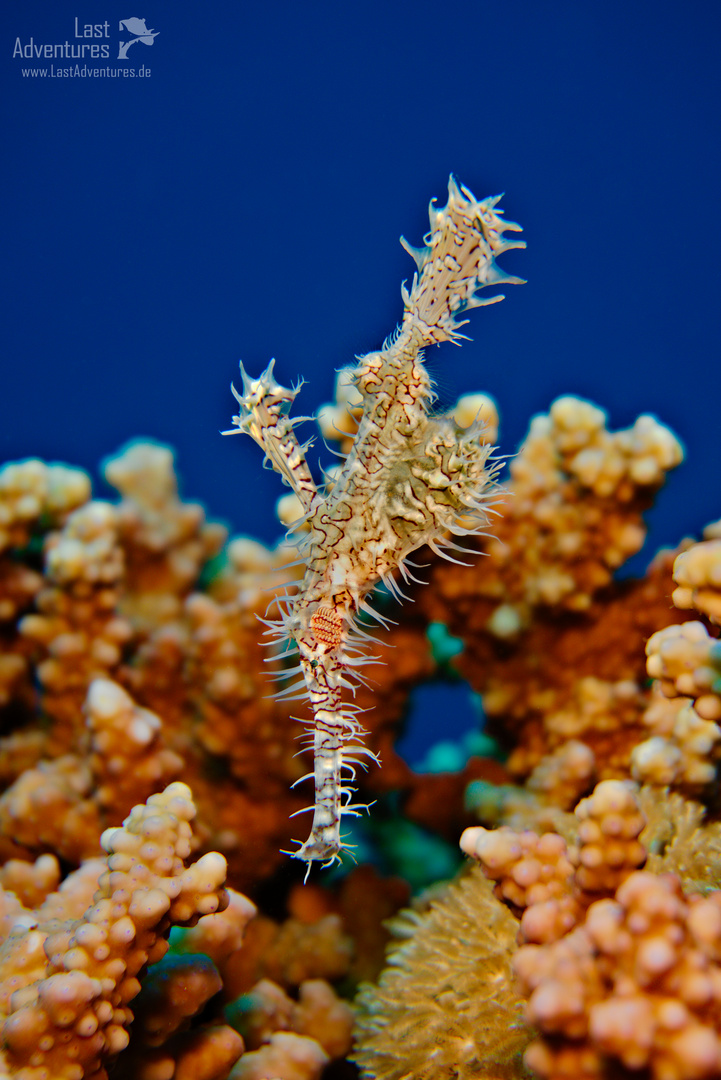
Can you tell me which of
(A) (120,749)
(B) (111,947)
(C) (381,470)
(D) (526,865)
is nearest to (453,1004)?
(D) (526,865)

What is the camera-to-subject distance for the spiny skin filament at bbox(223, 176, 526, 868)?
5.75ft

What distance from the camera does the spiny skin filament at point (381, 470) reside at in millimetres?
1752

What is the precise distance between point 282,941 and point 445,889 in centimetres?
71

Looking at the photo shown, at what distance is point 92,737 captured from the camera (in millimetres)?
2443

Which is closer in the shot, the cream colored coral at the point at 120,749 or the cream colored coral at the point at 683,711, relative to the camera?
the cream colored coral at the point at 683,711

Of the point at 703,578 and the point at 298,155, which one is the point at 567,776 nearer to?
the point at 703,578

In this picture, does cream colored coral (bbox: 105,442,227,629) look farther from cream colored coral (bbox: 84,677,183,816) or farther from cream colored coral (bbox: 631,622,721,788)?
cream colored coral (bbox: 631,622,721,788)

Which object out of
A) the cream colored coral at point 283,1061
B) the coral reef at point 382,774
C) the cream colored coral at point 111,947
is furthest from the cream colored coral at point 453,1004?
the cream colored coral at point 111,947

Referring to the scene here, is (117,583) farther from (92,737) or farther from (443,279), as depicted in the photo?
(443,279)

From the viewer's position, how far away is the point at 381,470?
1833 mm

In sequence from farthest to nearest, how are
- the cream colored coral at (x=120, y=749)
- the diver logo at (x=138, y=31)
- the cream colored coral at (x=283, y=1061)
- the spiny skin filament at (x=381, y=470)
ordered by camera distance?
the diver logo at (x=138, y=31)
the cream colored coral at (x=120, y=749)
the cream colored coral at (x=283, y=1061)
the spiny skin filament at (x=381, y=470)

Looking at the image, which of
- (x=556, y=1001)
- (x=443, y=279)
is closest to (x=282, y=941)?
(x=556, y=1001)

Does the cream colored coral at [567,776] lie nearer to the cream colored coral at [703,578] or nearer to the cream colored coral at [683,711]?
the cream colored coral at [683,711]

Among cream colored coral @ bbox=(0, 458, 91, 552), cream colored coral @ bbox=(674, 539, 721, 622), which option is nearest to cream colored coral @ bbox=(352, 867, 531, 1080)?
cream colored coral @ bbox=(674, 539, 721, 622)
